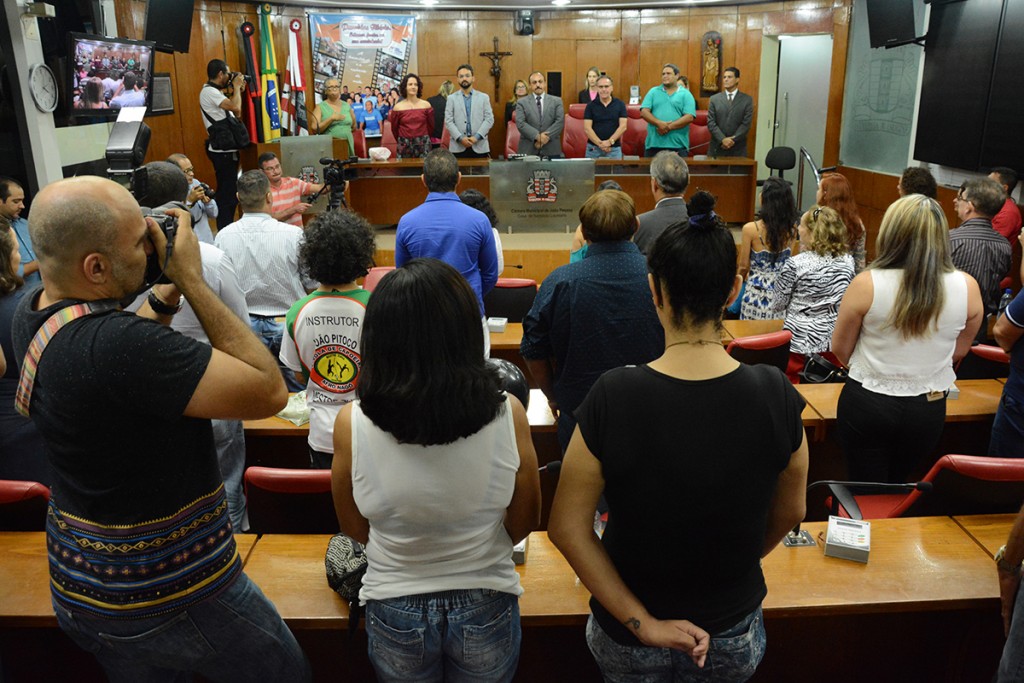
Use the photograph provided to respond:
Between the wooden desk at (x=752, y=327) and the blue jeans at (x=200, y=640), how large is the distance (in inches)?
115

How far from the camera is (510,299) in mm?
4797

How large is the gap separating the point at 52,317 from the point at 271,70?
986 cm

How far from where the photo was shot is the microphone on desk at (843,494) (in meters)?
2.13

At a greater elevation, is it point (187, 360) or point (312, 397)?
point (187, 360)

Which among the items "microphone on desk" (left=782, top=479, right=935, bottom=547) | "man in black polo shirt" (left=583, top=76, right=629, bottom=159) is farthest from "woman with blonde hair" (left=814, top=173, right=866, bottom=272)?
"man in black polo shirt" (left=583, top=76, right=629, bottom=159)

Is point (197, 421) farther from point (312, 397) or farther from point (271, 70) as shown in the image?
point (271, 70)

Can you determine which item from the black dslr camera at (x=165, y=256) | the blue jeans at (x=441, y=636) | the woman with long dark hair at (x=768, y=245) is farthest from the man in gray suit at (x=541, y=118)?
the blue jeans at (x=441, y=636)

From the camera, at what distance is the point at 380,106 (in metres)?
11.0

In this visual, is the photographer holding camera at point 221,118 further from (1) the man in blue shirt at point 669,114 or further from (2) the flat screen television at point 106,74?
(1) the man in blue shirt at point 669,114

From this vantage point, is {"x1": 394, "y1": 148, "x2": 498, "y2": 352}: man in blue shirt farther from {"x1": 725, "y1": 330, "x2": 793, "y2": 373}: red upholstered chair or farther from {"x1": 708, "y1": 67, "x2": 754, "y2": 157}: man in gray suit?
{"x1": 708, "y1": 67, "x2": 754, "y2": 157}: man in gray suit

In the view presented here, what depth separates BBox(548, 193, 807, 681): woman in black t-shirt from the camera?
4.34ft

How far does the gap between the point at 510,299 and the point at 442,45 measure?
26.6 ft

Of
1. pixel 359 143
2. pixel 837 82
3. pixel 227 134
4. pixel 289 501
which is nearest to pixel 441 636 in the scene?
pixel 289 501

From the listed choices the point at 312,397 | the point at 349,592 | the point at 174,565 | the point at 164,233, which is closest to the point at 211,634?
the point at 174,565
